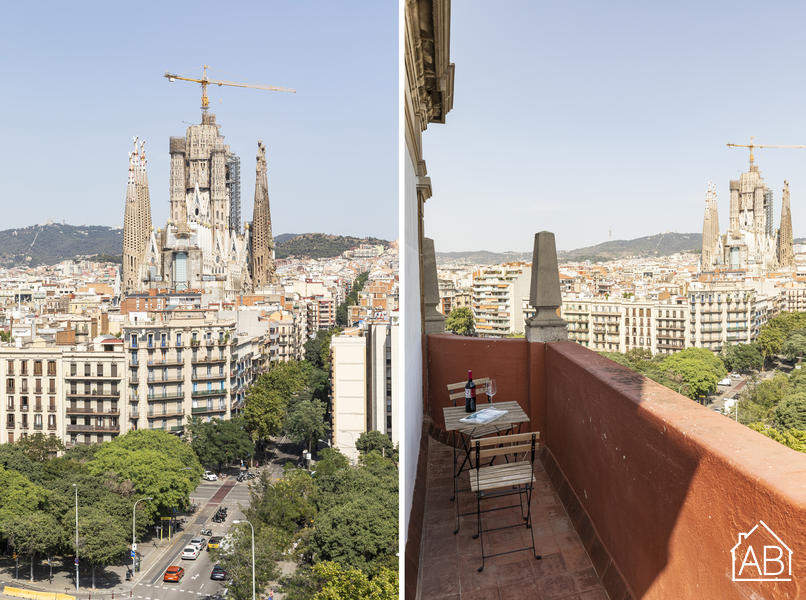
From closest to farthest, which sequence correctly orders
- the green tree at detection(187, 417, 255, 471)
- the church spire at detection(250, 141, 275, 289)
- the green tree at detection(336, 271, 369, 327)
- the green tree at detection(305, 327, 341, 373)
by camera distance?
the green tree at detection(187, 417, 255, 471), the green tree at detection(305, 327, 341, 373), the green tree at detection(336, 271, 369, 327), the church spire at detection(250, 141, 275, 289)

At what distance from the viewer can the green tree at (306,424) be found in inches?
1026

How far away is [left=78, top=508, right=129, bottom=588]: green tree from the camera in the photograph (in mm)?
15984

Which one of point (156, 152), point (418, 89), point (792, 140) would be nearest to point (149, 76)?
point (156, 152)

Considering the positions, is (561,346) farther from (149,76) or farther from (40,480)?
(149,76)

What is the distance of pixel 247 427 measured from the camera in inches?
1099

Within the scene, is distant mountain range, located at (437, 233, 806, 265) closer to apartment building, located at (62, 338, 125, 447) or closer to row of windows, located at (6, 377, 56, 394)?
apartment building, located at (62, 338, 125, 447)

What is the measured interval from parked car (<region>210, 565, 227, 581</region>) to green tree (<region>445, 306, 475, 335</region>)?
3255cm

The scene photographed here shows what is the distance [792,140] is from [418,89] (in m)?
113

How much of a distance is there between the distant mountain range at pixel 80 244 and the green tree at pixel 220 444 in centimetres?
4069

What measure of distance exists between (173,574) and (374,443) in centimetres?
882

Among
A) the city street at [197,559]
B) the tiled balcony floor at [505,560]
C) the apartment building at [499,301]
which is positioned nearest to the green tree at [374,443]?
the city street at [197,559]

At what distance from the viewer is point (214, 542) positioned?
63.2 ft

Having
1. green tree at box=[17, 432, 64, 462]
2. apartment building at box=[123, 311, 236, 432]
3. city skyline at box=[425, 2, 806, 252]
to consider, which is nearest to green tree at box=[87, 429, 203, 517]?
green tree at box=[17, 432, 64, 462]

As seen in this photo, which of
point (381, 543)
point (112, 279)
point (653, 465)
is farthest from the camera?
point (112, 279)
